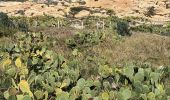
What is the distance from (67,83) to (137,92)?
1111 millimetres

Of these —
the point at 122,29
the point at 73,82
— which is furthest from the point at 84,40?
the point at 73,82

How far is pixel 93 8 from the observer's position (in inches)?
1784

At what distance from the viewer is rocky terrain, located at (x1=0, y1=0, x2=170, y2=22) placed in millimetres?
42656

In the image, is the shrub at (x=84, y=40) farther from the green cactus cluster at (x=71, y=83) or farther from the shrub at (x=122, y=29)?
the green cactus cluster at (x=71, y=83)

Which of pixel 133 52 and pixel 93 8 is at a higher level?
pixel 133 52

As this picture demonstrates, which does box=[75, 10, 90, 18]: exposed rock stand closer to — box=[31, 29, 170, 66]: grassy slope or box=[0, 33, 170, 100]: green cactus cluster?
box=[31, 29, 170, 66]: grassy slope

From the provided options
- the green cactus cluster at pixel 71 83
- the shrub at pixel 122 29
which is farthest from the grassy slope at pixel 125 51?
the green cactus cluster at pixel 71 83

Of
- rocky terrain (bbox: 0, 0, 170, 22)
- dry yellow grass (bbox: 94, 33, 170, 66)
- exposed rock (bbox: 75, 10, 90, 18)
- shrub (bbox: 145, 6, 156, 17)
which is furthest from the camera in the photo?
shrub (bbox: 145, 6, 156, 17)

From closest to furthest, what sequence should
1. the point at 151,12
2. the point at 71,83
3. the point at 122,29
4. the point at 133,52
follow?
the point at 71,83, the point at 133,52, the point at 122,29, the point at 151,12

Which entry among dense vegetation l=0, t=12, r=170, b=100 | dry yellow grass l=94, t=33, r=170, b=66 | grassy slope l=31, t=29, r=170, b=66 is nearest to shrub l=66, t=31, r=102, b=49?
grassy slope l=31, t=29, r=170, b=66

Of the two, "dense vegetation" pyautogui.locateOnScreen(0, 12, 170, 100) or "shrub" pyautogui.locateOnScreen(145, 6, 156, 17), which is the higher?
"dense vegetation" pyautogui.locateOnScreen(0, 12, 170, 100)

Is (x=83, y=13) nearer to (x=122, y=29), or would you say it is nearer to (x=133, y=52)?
(x=122, y=29)

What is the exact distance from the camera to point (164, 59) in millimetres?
14578

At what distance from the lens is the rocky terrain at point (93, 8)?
42.7 metres
